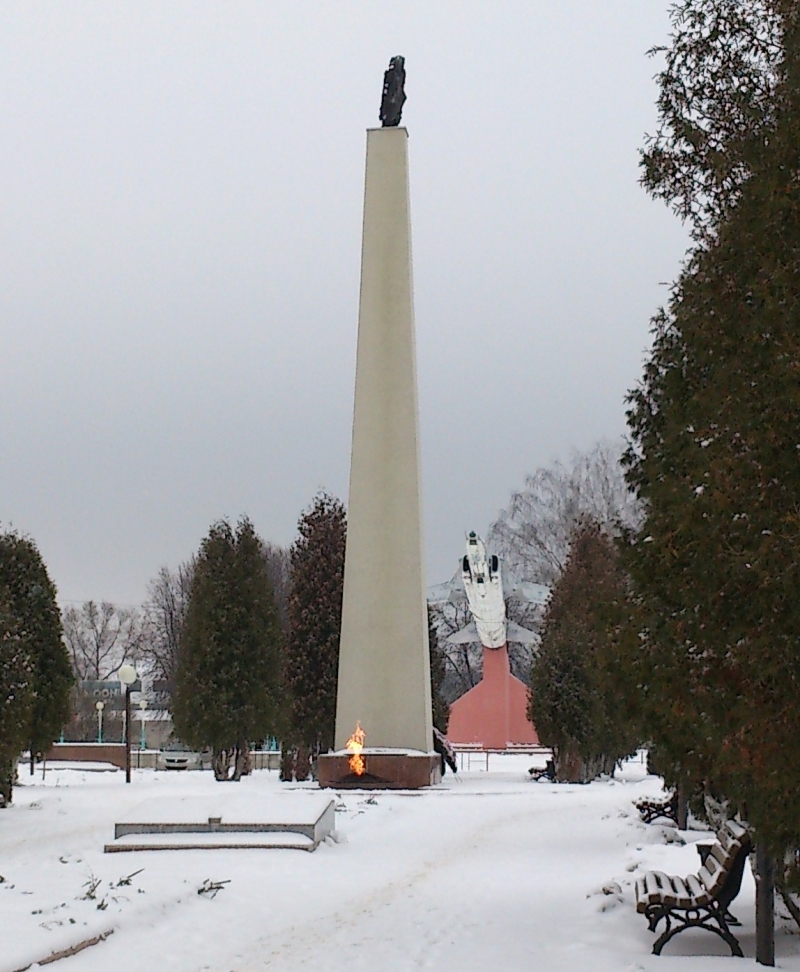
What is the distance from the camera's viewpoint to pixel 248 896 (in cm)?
1023

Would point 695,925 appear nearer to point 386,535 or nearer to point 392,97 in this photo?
point 386,535

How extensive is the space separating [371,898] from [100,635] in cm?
6310

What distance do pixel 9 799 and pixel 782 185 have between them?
50.9ft

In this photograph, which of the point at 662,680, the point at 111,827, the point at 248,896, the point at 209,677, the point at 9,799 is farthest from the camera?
the point at 209,677

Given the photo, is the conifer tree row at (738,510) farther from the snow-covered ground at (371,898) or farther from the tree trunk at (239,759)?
the tree trunk at (239,759)

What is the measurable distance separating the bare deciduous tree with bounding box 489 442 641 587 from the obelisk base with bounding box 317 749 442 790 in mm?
25549

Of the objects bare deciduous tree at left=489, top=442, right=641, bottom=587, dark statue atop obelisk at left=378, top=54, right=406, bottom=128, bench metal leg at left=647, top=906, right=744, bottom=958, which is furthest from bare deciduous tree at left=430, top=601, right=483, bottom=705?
bench metal leg at left=647, top=906, right=744, bottom=958

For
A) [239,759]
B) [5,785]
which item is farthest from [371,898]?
[239,759]

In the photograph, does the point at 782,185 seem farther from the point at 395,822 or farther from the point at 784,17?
the point at 395,822

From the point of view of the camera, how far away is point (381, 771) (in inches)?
864

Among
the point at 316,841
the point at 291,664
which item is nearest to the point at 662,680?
the point at 316,841

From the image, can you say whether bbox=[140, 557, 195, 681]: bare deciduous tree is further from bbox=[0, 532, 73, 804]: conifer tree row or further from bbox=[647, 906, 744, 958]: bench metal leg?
bbox=[647, 906, 744, 958]: bench metal leg

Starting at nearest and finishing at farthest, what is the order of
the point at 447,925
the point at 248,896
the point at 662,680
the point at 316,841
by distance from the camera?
the point at 662,680 < the point at 447,925 < the point at 248,896 < the point at 316,841

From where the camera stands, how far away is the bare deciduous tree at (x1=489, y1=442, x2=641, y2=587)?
47969 mm
